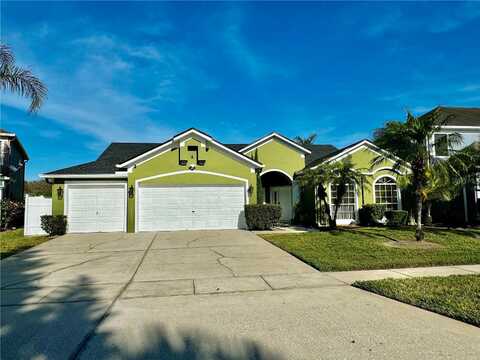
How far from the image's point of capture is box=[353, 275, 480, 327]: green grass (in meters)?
4.30

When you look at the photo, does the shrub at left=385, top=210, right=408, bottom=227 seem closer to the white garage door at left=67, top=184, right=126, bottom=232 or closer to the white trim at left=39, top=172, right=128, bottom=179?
the white garage door at left=67, top=184, right=126, bottom=232

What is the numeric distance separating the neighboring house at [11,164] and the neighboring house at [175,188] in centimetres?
610

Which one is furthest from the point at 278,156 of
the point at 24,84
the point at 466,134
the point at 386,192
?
the point at 24,84

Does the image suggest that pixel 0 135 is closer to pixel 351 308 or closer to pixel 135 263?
pixel 135 263

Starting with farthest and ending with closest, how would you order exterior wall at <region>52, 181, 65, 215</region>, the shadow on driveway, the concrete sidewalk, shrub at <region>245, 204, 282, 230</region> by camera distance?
1. shrub at <region>245, 204, 282, 230</region>
2. exterior wall at <region>52, 181, 65, 215</region>
3. the concrete sidewalk
4. the shadow on driveway

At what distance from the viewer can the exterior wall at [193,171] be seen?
50.4 ft

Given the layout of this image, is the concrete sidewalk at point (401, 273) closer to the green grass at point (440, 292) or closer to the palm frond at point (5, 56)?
the green grass at point (440, 292)

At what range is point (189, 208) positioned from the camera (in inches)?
611

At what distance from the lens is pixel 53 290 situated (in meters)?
5.78

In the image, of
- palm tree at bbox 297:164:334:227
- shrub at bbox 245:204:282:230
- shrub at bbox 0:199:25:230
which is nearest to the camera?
palm tree at bbox 297:164:334:227

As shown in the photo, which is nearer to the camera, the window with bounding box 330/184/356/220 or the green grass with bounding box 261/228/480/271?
the green grass with bounding box 261/228/480/271

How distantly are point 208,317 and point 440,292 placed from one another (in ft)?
13.3

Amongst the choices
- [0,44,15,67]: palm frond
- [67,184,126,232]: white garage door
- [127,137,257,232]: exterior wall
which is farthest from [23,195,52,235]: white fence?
[0,44,15,67]: palm frond

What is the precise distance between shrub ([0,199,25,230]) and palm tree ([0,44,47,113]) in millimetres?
10303
